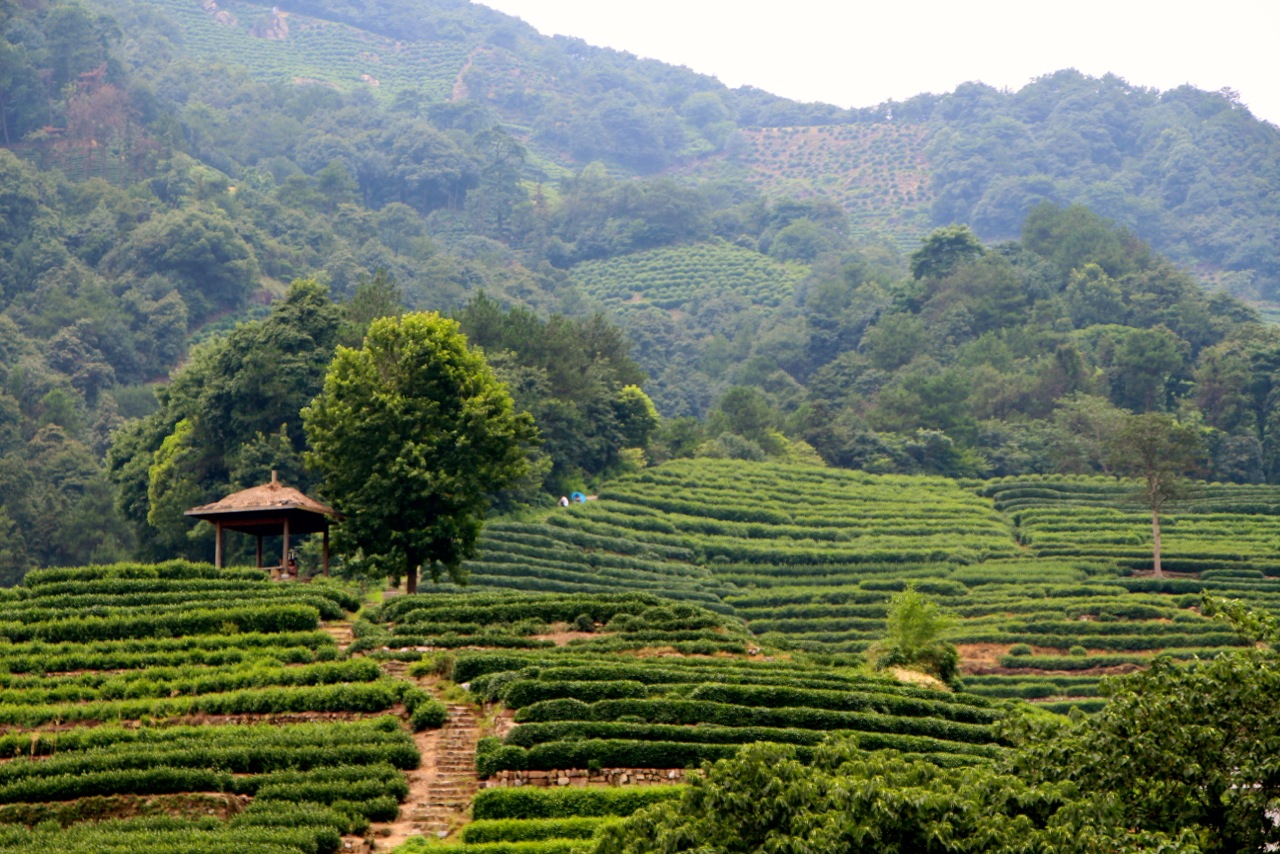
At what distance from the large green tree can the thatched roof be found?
1.20 m

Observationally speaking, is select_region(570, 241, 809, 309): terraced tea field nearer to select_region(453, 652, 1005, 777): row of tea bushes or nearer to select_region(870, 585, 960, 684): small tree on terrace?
select_region(870, 585, 960, 684): small tree on terrace

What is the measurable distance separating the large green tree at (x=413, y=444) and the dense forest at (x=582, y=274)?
12.0 meters

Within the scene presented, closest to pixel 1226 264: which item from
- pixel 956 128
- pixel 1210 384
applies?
pixel 956 128

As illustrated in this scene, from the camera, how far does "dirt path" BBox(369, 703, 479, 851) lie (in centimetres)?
2420

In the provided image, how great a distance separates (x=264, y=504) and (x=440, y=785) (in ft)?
47.6

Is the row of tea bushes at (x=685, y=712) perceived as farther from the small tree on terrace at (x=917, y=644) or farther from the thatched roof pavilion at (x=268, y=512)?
the thatched roof pavilion at (x=268, y=512)

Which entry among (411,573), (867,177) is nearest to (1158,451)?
(411,573)

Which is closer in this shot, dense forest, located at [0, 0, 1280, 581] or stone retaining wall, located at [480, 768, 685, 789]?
stone retaining wall, located at [480, 768, 685, 789]

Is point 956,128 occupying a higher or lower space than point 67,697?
higher

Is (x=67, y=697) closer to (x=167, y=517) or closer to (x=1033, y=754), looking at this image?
(x=1033, y=754)

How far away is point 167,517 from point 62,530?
601 inches

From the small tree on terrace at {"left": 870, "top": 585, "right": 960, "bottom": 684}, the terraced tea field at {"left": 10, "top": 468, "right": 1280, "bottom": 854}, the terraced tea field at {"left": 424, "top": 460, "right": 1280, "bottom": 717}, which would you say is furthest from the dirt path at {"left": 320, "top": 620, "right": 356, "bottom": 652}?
the small tree on terrace at {"left": 870, "top": 585, "right": 960, "bottom": 684}

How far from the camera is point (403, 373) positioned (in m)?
41.5

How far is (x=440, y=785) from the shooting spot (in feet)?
84.6
